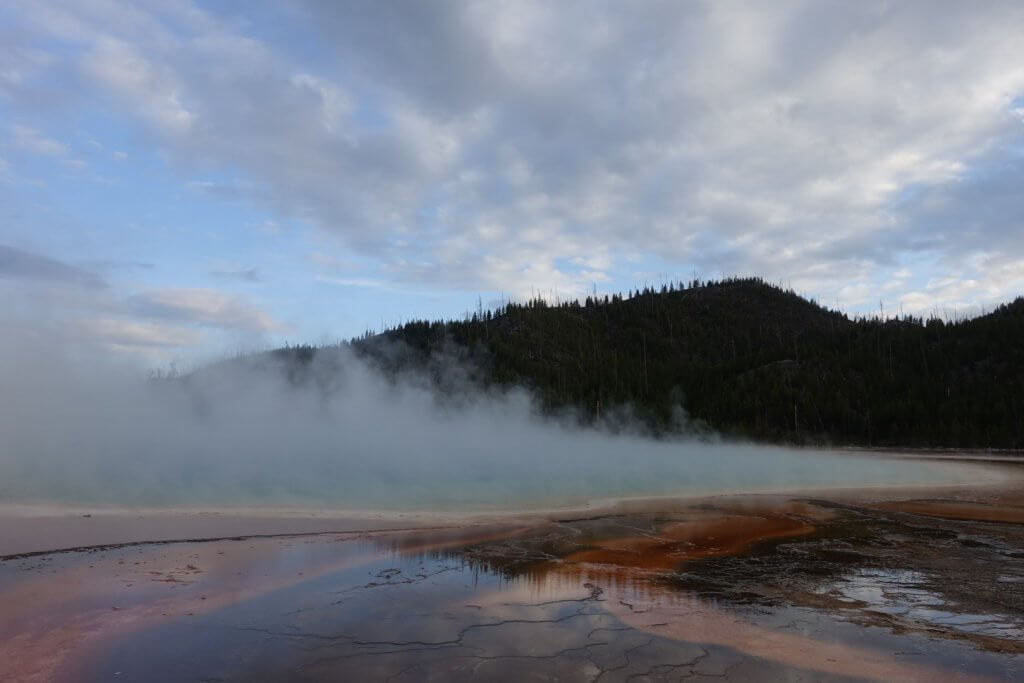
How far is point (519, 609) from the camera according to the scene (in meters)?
7.66

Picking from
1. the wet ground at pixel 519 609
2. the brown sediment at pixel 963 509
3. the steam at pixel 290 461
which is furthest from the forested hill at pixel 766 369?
the wet ground at pixel 519 609

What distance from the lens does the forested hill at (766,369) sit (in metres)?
68.8

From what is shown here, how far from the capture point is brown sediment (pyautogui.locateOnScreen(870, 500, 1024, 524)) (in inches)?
625

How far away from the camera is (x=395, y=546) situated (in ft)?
37.3

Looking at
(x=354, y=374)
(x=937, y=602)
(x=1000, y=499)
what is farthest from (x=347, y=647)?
(x=354, y=374)

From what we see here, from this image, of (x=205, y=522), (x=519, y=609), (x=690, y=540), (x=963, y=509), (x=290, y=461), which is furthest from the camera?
(x=290, y=461)

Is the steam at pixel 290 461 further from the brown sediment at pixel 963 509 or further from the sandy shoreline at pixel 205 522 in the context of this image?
the brown sediment at pixel 963 509

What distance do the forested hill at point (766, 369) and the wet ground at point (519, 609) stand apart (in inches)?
2498

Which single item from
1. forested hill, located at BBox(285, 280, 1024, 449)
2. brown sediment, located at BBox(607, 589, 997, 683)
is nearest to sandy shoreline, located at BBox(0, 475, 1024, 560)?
brown sediment, located at BBox(607, 589, 997, 683)

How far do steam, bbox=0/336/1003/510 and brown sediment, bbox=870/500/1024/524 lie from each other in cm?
578

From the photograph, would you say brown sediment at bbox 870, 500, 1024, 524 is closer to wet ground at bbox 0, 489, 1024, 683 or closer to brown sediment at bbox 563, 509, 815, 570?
wet ground at bbox 0, 489, 1024, 683

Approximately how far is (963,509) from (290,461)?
23007 mm

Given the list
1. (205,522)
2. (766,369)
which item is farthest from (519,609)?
(766,369)

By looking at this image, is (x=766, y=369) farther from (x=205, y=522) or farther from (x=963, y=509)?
(x=205, y=522)
